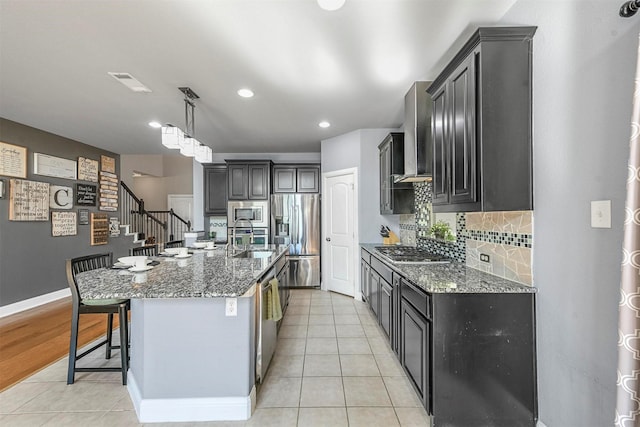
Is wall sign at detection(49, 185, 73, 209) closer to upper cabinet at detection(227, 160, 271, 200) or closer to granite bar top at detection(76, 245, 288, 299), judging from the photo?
upper cabinet at detection(227, 160, 271, 200)

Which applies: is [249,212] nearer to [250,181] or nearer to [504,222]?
[250,181]

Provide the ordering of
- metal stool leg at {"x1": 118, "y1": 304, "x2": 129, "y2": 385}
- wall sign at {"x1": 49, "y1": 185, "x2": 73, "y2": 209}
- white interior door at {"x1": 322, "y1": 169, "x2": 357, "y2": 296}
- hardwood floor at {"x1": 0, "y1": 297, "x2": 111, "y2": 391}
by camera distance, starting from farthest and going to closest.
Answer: white interior door at {"x1": 322, "y1": 169, "x2": 357, "y2": 296}
wall sign at {"x1": 49, "y1": 185, "x2": 73, "y2": 209}
hardwood floor at {"x1": 0, "y1": 297, "x2": 111, "y2": 391}
metal stool leg at {"x1": 118, "y1": 304, "x2": 129, "y2": 385}

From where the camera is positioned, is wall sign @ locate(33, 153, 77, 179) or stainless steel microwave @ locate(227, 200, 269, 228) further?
stainless steel microwave @ locate(227, 200, 269, 228)

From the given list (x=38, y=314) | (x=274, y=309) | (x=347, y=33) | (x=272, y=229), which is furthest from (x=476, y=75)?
(x=38, y=314)

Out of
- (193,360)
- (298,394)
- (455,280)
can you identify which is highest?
(455,280)

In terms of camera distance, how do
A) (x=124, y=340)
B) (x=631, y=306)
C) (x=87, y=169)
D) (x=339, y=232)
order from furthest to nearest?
(x=87, y=169) → (x=339, y=232) → (x=124, y=340) → (x=631, y=306)

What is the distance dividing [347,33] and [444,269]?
1939 mm

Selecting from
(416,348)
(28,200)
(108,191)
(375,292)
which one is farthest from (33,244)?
(416,348)

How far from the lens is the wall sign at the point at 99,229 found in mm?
5109

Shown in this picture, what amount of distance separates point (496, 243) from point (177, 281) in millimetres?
→ 2197

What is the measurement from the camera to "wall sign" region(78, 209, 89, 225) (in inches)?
191

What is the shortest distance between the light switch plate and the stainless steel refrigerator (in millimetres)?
4100

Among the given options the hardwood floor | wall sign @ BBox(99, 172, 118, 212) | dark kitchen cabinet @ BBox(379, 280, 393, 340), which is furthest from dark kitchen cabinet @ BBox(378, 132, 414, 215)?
wall sign @ BBox(99, 172, 118, 212)

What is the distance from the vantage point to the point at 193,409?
1.80 meters
